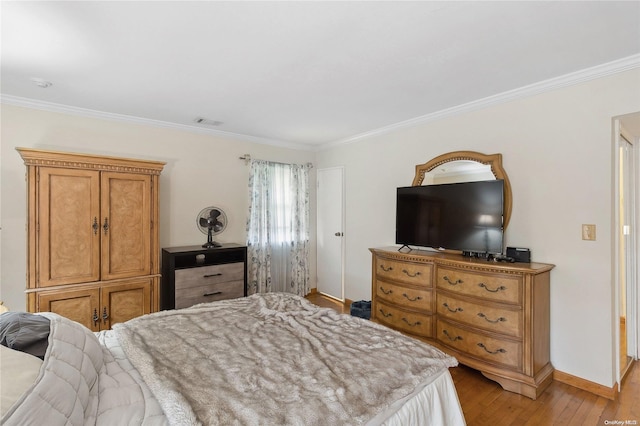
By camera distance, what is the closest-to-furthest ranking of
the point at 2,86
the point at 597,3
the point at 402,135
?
the point at 597,3 → the point at 2,86 → the point at 402,135

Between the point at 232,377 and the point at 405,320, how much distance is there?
223cm

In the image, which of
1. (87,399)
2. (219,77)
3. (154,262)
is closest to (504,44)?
(219,77)

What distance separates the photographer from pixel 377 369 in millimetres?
1396

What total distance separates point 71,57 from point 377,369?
284 centimetres

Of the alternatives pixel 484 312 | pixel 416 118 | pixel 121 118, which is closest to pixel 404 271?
pixel 484 312

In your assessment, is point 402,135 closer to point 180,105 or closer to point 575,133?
point 575,133

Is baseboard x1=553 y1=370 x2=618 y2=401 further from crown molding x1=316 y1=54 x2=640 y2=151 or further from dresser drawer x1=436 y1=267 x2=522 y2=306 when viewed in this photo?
crown molding x1=316 y1=54 x2=640 y2=151

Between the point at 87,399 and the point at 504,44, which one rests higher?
the point at 504,44

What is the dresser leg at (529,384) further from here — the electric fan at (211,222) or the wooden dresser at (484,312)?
the electric fan at (211,222)

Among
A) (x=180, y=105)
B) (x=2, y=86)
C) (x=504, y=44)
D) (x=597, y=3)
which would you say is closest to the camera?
(x=597, y=3)

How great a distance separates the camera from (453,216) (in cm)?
299

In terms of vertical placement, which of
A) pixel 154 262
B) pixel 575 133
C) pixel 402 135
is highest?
pixel 402 135

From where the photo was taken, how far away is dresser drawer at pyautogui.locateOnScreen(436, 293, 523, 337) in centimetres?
236

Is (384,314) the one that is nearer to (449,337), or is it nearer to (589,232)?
(449,337)
